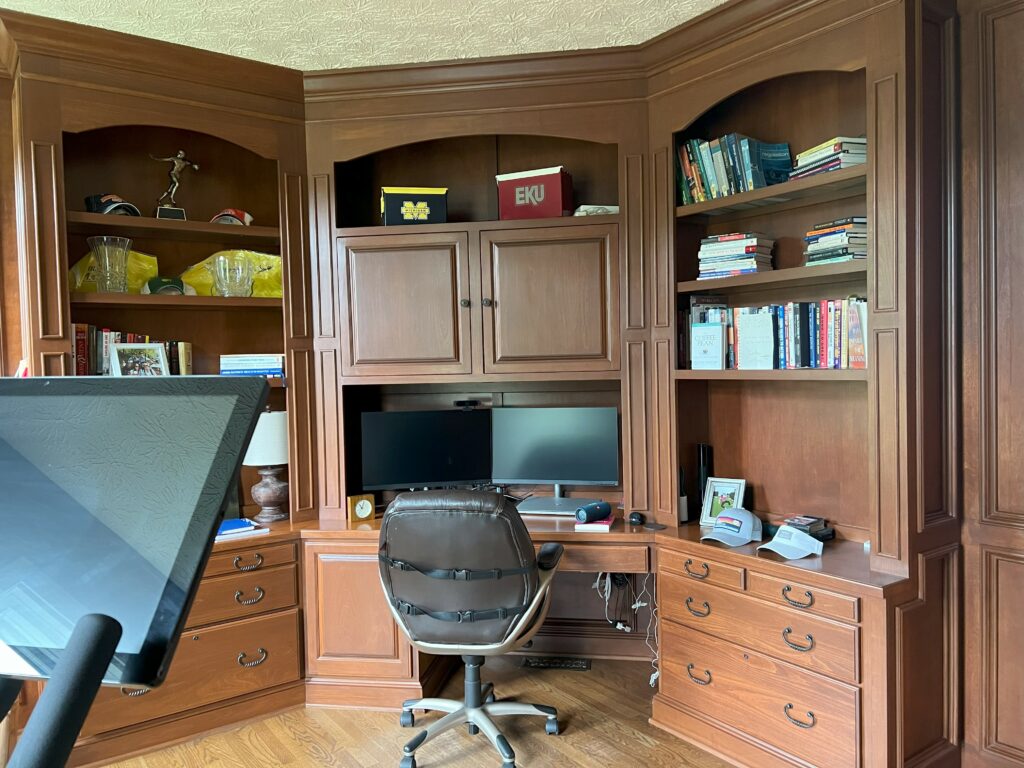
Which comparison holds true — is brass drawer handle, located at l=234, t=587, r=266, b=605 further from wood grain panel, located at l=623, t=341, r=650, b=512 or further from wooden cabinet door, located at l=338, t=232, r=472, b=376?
wood grain panel, located at l=623, t=341, r=650, b=512

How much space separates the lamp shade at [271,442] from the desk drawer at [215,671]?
64cm

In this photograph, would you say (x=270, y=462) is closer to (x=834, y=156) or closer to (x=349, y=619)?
(x=349, y=619)

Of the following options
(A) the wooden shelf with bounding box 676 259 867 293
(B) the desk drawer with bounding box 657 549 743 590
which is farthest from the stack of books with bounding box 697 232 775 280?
(B) the desk drawer with bounding box 657 549 743 590

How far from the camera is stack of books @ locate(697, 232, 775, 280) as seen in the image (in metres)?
2.83

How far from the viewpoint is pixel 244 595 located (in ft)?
9.83

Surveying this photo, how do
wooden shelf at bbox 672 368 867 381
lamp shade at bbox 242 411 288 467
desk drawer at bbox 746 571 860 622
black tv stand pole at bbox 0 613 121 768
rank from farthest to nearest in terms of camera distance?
lamp shade at bbox 242 411 288 467
wooden shelf at bbox 672 368 867 381
desk drawer at bbox 746 571 860 622
black tv stand pole at bbox 0 613 121 768

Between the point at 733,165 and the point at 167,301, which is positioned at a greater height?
the point at 733,165

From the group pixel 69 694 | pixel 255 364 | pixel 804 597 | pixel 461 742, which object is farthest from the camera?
pixel 255 364

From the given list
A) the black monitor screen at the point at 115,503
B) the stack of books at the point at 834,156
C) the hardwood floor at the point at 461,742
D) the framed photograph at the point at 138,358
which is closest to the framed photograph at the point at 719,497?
the hardwood floor at the point at 461,742

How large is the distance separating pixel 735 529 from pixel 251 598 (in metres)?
1.92

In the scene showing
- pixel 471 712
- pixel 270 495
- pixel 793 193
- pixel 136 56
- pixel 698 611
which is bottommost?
pixel 471 712

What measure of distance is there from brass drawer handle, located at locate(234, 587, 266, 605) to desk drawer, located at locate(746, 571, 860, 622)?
1901 mm

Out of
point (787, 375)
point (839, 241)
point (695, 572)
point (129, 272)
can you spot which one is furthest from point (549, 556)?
point (129, 272)

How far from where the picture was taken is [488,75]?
3156 mm
